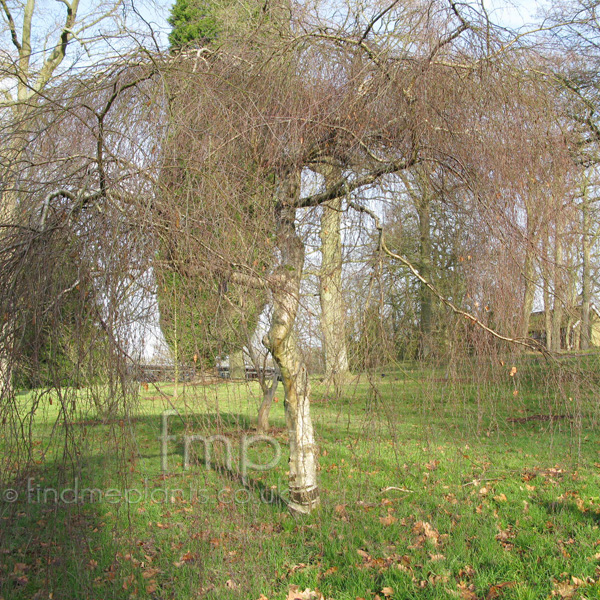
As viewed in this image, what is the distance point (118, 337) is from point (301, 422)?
2.39 metres

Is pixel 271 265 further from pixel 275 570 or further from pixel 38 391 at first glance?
pixel 275 570

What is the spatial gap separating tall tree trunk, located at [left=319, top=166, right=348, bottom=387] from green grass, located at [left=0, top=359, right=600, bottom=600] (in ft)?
0.60

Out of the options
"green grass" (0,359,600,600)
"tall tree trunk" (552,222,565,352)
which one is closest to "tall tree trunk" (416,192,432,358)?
"green grass" (0,359,600,600)

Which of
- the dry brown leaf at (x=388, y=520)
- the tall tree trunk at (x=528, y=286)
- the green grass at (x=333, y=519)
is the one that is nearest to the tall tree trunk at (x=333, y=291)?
the green grass at (x=333, y=519)

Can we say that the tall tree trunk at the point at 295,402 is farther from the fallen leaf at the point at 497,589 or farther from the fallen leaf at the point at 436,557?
the fallen leaf at the point at 497,589

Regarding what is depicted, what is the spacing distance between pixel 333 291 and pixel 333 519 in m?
1.80

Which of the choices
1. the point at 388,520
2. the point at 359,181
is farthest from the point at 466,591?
the point at 359,181

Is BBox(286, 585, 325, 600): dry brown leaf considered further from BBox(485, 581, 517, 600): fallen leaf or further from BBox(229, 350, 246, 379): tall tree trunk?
BBox(229, 350, 246, 379): tall tree trunk

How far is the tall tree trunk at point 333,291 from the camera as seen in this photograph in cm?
297

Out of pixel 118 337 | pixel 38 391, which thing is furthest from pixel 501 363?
pixel 38 391

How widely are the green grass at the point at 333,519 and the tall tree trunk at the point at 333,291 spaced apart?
0.18 metres

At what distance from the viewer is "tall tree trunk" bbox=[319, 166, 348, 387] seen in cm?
297

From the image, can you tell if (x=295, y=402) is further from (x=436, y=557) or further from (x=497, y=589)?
(x=497, y=589)

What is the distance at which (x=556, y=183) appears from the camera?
334 cm
